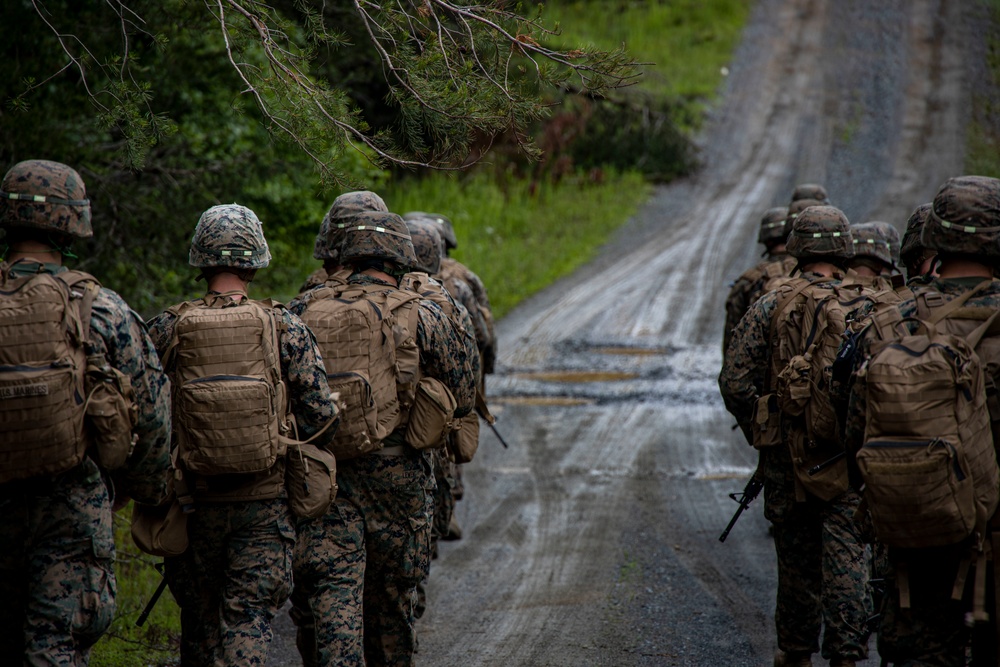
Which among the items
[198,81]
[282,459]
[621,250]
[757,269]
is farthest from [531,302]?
[282,459]

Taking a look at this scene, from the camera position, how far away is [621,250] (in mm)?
18484

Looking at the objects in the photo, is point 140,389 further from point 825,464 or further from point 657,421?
point 657,421

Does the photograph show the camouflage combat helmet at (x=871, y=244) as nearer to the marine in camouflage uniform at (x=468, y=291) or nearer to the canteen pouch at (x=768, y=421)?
the canteen pouch at (x=768, y=421)

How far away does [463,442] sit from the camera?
19.4 feet

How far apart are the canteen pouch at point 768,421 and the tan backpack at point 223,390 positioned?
2.63 metres

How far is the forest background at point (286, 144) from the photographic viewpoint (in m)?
5.28

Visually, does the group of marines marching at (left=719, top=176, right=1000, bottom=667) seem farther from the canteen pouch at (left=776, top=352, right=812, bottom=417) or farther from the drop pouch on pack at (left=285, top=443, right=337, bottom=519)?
the drop pouch on pack at (left=285, top=443, right=337, bottom=519)

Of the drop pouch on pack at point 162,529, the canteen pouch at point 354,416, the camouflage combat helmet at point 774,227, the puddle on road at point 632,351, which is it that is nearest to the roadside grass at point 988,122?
the puddle on road at point 632,351

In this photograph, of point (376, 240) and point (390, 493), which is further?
point (376, 240)

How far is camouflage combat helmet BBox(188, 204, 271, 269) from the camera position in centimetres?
418

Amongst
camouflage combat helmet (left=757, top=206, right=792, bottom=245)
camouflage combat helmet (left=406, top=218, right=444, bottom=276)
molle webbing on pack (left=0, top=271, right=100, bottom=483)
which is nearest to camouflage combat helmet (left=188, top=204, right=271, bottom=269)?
molle webbing on pack (left=0, top=271, right=100, bottom=483)

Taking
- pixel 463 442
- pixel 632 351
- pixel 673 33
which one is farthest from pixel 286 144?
pixel 673 33

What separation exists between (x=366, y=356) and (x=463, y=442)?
1491 mm

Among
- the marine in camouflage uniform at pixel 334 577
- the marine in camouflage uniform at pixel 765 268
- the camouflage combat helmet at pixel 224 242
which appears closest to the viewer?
the camouflage combat helmet at pixel 224 242
